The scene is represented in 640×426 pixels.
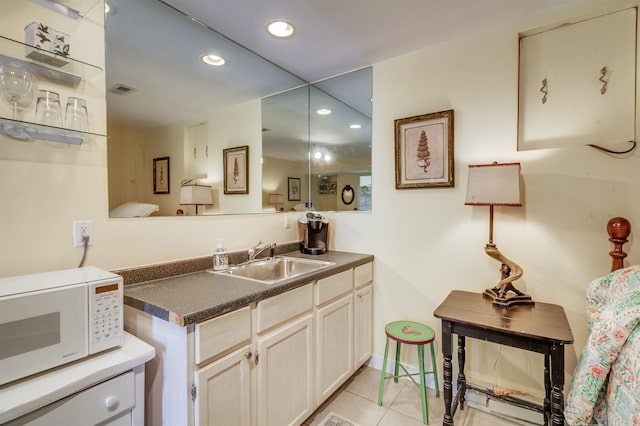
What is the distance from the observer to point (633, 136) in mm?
1562

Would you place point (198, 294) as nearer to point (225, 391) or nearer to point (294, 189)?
point (225, 391)

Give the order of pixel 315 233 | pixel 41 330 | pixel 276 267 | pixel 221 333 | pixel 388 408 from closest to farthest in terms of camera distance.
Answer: pixel 41 330
pixel 221 333
pixel 388 408
pixel 276 267
pixel 315 233

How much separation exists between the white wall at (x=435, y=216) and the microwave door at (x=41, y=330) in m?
0.40

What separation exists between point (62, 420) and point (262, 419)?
0.82 m

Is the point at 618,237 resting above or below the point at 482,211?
below

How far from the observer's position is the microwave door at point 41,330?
881mm

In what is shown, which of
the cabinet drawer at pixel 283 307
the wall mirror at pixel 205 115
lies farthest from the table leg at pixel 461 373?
the wall mirror at pixel 205 115

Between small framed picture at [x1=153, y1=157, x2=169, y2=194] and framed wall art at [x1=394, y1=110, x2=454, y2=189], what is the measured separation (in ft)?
5.14

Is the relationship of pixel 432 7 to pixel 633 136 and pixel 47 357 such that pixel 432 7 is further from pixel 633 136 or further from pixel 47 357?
pixel 47 357

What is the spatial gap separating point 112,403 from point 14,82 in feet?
4.04

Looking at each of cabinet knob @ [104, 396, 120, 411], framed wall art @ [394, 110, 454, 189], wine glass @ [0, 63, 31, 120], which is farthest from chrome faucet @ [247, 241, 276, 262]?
wine glass @ [0, 63, 31, 120]

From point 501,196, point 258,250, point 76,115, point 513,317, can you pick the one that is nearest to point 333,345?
point 258,250

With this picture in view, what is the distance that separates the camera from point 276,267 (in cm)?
224

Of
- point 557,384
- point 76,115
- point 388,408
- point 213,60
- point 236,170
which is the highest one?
point 213,60
